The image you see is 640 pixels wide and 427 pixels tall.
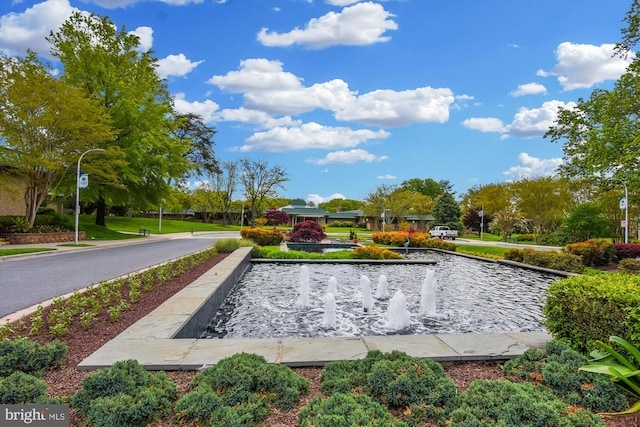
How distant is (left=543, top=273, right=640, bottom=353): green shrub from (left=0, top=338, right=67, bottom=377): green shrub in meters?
5.78

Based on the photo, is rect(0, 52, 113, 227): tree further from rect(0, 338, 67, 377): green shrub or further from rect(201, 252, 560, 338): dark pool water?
rect(0, 338, 67, 377): green shrub

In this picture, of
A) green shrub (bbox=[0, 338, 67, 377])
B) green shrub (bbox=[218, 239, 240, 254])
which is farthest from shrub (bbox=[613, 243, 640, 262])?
green shrub (bbox=[0, 338, 67, 377])

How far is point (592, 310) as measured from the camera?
4.15m

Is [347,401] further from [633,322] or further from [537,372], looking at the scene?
[633,322]

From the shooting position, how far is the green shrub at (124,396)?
2.79 metres

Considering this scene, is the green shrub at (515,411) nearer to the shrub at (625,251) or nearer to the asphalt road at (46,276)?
the asphalt road at (46,276)

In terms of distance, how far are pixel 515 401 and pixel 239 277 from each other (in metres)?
10.1

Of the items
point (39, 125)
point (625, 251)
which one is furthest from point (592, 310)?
point (39, 125)

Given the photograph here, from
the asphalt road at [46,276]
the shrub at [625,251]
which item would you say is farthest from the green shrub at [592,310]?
the shrub at [625,251]

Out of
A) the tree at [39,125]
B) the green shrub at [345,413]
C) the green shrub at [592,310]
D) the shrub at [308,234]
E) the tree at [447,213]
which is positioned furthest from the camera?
the tree at [447,213]

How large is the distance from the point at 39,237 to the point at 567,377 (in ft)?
86.3

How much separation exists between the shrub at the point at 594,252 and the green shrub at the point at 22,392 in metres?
19.7

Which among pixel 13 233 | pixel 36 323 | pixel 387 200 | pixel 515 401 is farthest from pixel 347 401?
pixel 387 200

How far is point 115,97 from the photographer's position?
29516 millimetres
